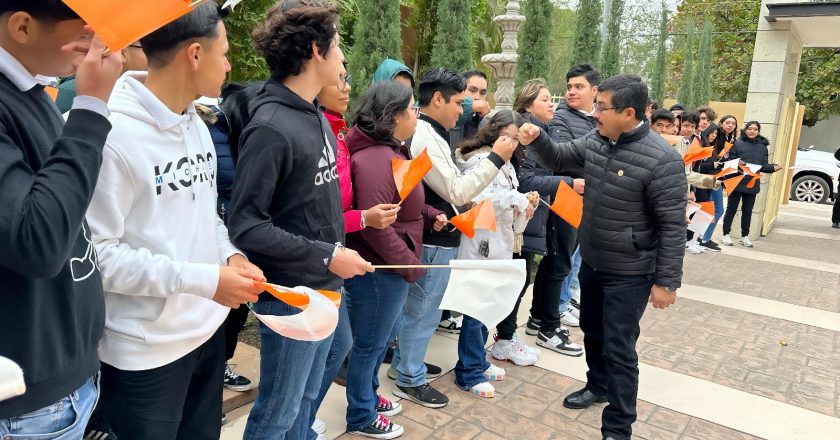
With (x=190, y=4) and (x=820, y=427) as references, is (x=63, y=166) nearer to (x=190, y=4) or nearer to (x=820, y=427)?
(x=190, y=4)

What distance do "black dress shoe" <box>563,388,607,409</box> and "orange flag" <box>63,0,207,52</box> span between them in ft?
11.1

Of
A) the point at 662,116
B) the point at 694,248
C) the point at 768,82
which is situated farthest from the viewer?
the point at 768,82

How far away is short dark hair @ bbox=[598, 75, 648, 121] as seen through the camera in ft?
10.8

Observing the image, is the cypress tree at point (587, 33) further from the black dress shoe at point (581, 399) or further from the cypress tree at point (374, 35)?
the black dress shoe at point (581, 399)

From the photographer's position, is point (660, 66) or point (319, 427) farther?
point (660, 66)

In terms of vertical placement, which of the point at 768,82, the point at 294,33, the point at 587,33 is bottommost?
the point at 294,33

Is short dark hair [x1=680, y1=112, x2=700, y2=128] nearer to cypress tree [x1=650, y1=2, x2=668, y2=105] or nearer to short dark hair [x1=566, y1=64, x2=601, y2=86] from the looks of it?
short dark hair [x1=566, y1=64, x2=601, y2=86]

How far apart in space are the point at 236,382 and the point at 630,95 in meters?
2.88

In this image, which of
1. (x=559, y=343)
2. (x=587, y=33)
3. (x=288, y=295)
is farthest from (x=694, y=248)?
(x=288, y=295)

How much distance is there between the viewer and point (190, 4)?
119cm

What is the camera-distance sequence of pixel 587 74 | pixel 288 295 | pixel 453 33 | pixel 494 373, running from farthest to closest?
pixel 453 33, pixel 587 74, pixel 494 373, pixel 288 295

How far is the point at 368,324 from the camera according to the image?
3.04 meters

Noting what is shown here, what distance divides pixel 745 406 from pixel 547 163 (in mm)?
2158

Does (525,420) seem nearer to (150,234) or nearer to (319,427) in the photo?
(319,427)
